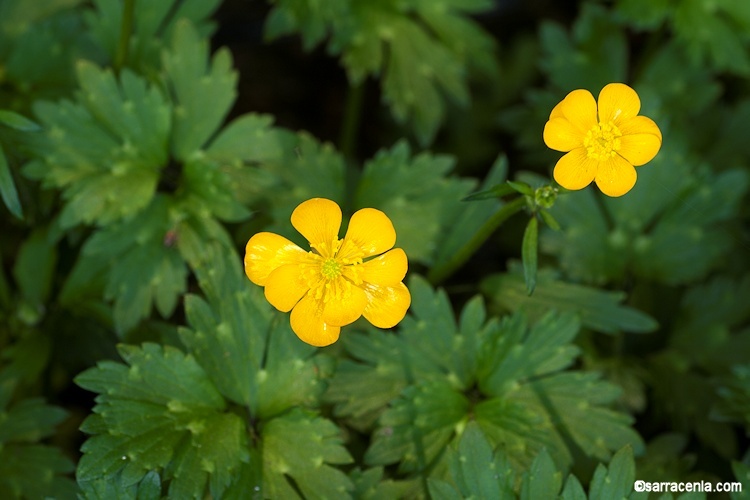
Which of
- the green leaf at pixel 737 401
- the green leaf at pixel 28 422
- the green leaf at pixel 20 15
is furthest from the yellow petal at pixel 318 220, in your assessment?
the green leaf at pixel 20 15

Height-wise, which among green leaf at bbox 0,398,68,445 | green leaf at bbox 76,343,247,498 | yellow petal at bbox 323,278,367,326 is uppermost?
yellow petal at bbox 323,278,367,326

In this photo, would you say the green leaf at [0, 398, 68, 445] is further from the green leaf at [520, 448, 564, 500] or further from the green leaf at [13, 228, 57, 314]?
the green leaf at [520, 448, 564, 500]

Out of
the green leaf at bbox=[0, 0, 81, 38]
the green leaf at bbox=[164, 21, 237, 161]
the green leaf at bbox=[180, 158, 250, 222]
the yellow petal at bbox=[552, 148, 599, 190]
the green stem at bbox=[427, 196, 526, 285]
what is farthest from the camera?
the green leaf at bbox=[0, 0, 81, 38]

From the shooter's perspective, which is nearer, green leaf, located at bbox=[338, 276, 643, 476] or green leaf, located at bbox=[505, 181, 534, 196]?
green leaf, located at bbox=[505, 181, 534, 196]

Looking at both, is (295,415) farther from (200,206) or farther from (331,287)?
(200,206)

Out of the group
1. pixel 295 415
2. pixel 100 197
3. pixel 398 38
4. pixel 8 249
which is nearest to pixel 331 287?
pixel 295 415

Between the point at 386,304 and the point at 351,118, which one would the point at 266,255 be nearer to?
the point at 386,304

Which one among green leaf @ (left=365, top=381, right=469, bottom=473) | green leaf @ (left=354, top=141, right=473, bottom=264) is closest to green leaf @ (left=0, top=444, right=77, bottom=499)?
green leaf @ (left=365, top=381, right=469, bottom=473)
